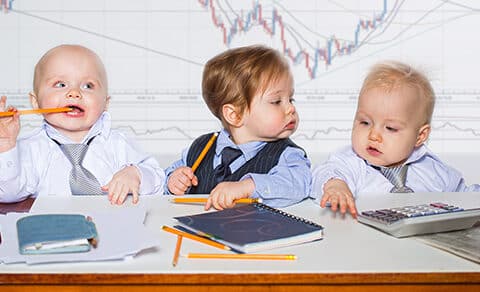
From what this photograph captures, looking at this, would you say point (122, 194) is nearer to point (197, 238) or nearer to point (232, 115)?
point (197, 238)

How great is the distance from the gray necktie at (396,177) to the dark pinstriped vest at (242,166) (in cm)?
23

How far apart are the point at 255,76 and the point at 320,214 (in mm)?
556

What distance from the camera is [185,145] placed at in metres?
2.80

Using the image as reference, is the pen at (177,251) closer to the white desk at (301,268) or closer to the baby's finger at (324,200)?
the white desk at (301,268)

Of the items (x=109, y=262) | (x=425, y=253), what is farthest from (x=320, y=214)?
(x=109, y=262)

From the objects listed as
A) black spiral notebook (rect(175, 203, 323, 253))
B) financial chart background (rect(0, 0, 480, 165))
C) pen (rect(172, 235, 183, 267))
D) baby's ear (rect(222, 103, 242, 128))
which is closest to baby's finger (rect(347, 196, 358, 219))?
black spiral notebook (rect(175, 203, 323, 253))

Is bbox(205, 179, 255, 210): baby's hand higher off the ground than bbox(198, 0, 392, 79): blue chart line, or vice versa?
→ bbox(198, 0, 392, 79): blue chart line

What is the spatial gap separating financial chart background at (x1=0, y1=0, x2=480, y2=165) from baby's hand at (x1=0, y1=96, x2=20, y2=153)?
108 centimetres

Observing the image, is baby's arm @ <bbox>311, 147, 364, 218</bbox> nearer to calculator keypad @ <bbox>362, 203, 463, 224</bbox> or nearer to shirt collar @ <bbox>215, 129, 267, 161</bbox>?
calculator keypad @ <bbox>362, 203, 463, 224</bbox>

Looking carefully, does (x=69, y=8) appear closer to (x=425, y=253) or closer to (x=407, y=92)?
(x=407, y=92)

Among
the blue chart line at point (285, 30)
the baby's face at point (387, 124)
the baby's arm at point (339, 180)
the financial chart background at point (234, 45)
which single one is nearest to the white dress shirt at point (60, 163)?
the baby's arm at point (339, 180)

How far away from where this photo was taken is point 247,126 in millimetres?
1990

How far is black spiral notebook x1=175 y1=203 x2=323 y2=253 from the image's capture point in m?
1.22

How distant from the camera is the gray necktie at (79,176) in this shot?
6.02 ft
